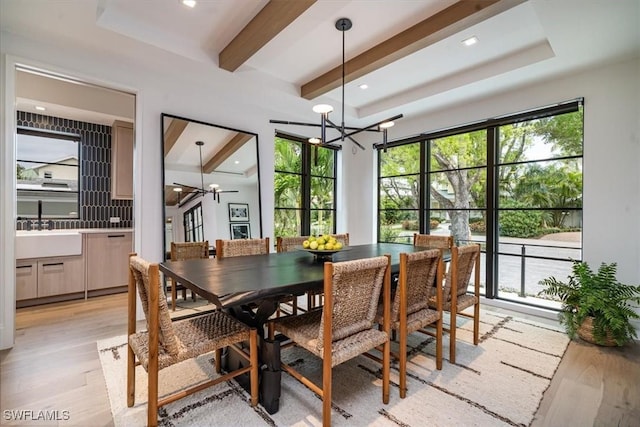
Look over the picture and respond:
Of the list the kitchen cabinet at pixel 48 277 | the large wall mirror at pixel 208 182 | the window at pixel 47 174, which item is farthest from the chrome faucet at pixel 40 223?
the large wall mirror at pixel 208 182

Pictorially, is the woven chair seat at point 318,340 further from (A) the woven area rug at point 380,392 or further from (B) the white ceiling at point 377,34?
Answer: (B) the white ceiling at point 377,34

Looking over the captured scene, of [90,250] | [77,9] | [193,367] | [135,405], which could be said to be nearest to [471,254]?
[193,367]

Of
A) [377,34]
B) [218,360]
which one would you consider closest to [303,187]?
[377,34]

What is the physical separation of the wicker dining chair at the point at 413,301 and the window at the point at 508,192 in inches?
59.2

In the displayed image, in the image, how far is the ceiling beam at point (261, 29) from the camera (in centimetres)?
229

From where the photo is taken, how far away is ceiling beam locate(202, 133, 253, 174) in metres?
3.75

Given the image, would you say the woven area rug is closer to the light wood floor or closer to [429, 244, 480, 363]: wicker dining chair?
the light wood floor

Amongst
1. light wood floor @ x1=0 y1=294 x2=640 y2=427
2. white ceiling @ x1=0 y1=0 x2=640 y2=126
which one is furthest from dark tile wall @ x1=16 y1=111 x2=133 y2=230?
white ceiling @ x1=0 y1=0 x2=640 y2=126

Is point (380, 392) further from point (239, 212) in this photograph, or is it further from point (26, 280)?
point (26, 280)

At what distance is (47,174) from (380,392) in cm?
497

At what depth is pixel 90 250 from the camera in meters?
3.96

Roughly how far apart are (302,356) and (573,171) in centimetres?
348

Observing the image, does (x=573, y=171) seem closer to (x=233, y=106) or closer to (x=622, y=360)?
(x=622, y=360)

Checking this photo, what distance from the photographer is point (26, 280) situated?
352 centimetres
